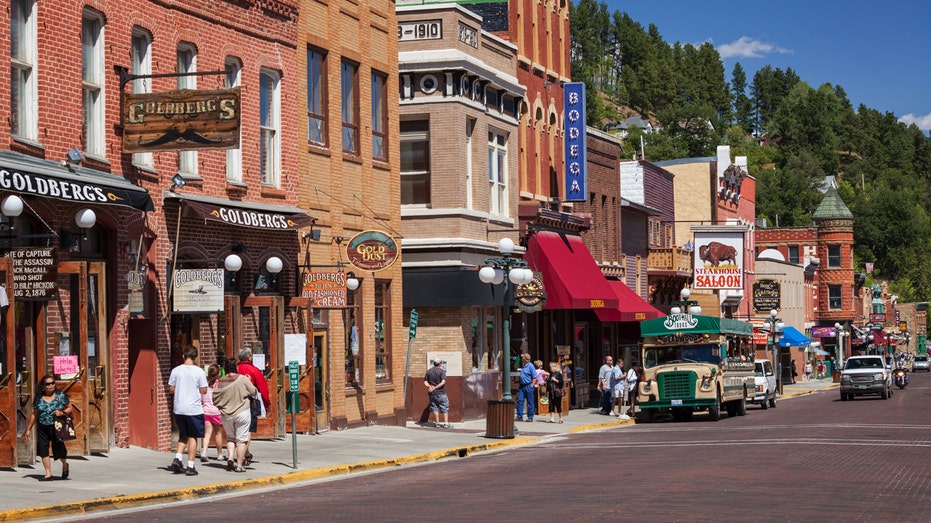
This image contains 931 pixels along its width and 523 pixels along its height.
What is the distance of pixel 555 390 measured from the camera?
125 ft

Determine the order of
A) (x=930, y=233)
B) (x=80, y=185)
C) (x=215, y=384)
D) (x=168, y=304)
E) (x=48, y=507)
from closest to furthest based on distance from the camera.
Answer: (x=48, y=507) → (x=80, y=185) → (x=215, y=384) → (x=168, y=304) → (x=930, y=233)

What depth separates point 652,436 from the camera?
107ft

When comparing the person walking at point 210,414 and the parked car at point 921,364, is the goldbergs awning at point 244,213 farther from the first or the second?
the parked car at point 921,364

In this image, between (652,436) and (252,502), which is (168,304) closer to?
(252,502)

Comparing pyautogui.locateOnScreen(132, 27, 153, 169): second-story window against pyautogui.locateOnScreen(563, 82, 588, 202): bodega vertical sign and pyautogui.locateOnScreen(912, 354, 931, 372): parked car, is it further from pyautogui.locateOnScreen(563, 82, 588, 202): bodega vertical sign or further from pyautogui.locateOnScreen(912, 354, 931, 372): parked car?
pyautogui.locateOnScreen(912, 354, 931, 372): parked car

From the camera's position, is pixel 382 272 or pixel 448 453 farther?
pixel 382 272

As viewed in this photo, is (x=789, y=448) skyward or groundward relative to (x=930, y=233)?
groundward

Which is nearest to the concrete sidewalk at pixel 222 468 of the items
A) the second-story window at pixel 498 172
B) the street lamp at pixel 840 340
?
the second-story window at pixel 498 172

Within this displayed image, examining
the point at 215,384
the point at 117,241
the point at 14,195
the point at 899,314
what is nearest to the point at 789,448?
the point at 215,384

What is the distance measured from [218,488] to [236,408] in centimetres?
188

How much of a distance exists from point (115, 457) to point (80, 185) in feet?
14.5

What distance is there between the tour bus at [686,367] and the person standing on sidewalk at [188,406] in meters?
19.8

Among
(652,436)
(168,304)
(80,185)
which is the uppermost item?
(80,185)

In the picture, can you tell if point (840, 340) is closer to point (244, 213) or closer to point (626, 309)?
point (626, 309)
